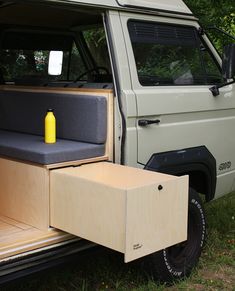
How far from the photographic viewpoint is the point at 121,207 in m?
2.93

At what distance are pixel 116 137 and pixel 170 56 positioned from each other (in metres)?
0.99

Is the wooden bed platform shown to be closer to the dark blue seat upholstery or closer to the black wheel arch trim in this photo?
the dark blue seat upholstery

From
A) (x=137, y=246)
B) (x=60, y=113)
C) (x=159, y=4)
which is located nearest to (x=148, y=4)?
(x=159, y=4)

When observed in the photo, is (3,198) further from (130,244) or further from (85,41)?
(85,41)

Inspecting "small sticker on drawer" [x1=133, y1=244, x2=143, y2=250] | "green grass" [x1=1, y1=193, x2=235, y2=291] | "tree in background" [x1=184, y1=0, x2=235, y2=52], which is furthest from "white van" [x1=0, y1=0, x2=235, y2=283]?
"tree in background" [x1=184, y1=0, x2=235, y2=52]

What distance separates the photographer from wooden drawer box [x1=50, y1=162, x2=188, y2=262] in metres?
2.95

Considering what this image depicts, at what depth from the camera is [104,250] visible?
11.6ft

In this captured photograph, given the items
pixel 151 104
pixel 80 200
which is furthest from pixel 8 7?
pixel 80 200

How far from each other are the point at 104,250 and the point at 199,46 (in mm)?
1992

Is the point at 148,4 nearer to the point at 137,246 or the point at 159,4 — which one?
the point at 159,4

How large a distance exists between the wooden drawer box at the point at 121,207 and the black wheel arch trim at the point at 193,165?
50cm

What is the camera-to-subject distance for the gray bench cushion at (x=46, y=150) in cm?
336

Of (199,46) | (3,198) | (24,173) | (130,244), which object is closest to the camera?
(130,244)

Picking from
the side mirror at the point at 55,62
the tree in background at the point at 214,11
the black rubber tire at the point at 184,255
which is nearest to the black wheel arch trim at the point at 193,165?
the black rubber tire at the point at 184,255
